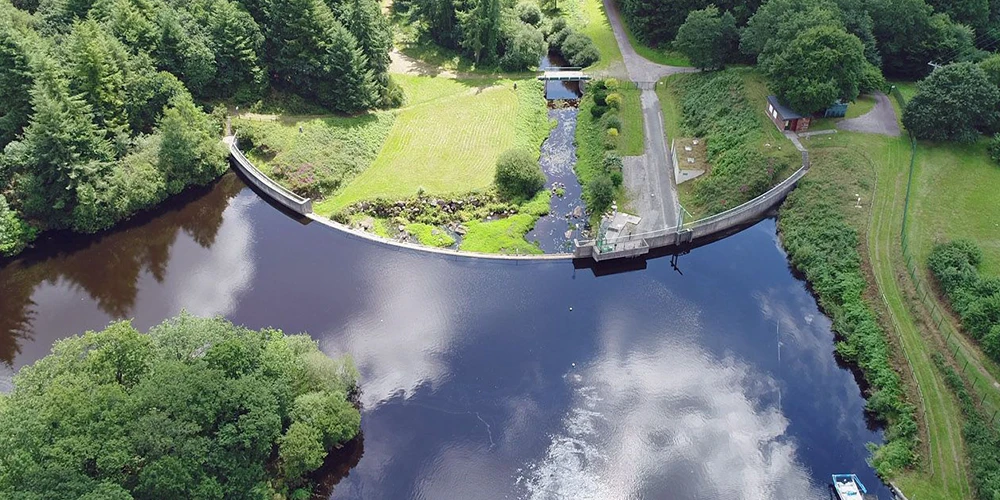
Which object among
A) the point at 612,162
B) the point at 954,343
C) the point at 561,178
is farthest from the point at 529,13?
the point at 954,343

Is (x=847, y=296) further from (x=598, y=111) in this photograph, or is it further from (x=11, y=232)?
(x=11, y=232)

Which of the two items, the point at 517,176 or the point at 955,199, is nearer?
the point at 955,199

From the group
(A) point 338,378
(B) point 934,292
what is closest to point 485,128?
(A) point 338,378

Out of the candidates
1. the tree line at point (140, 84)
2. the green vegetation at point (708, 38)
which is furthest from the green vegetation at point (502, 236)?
the green vegetation at point (708, 38)

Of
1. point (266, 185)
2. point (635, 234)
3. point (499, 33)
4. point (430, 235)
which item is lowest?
point (635, 234)

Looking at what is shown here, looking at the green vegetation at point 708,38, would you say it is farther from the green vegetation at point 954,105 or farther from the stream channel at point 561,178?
the green vegetation at point 954,105

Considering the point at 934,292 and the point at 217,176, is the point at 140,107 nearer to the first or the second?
the point at 217,176

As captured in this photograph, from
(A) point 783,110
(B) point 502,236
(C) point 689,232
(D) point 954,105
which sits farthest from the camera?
(A) point 783,110

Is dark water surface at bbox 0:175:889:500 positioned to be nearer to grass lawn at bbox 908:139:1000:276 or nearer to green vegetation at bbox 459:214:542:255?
green vegetation at bbox 459:214:542:255
